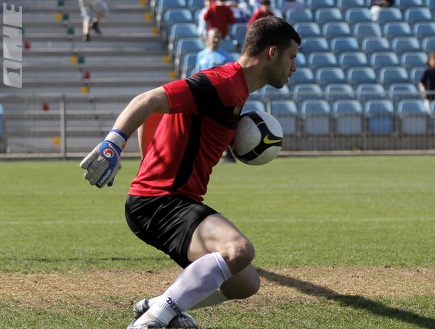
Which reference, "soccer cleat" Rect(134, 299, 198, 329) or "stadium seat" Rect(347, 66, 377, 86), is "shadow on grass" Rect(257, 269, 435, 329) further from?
"stadium seat" Rect(347, 66, 377, 86)

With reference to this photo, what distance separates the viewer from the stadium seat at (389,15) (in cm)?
2759

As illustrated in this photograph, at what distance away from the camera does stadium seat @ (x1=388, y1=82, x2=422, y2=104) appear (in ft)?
77.6

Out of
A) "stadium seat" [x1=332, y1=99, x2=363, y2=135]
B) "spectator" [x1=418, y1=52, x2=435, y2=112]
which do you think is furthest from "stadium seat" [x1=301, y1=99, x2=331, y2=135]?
"spectator" [x1=418, y1=52, x2=435, y2=112]

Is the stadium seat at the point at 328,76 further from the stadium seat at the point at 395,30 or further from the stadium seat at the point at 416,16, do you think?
the stadium seat at the point at 416,16

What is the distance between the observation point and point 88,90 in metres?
24.8

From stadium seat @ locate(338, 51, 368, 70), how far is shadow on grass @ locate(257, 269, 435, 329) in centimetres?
1894

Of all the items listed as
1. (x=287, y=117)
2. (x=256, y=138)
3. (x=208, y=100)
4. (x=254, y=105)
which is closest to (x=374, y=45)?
(x=287, y=117)

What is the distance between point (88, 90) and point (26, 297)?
19.0 m

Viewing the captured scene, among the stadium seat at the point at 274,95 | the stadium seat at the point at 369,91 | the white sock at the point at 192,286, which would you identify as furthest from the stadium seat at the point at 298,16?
the white sock at the point at 192,286

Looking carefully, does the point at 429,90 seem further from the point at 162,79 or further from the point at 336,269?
the point at 336,269

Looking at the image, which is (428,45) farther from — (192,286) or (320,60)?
(192,286)

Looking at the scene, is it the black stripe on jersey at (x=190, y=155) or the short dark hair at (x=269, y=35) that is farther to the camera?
the short dark hair at (x=269, y=35)

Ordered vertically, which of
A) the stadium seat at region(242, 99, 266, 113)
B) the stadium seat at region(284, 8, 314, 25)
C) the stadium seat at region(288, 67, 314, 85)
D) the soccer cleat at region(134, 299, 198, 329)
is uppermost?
the stadium seat at region(284, 8, 314, 25)

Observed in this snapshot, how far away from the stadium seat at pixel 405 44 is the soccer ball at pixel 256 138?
2166 cm
